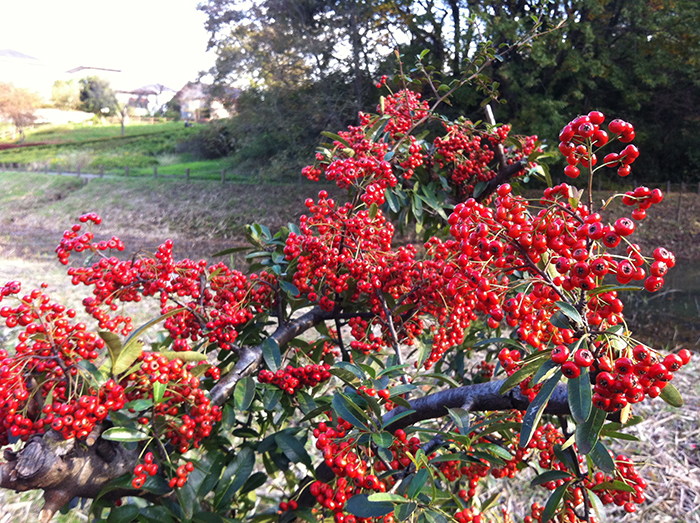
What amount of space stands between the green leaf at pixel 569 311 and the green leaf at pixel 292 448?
0.92 metres

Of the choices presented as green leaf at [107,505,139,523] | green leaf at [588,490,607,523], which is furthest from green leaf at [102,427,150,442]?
green leaf at [588,490,607,523]

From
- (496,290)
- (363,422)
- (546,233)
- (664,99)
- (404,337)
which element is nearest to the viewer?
(546,233)

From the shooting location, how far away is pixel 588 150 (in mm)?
681

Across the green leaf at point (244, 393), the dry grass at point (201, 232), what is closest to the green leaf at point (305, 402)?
the green leaf at point (244, 393)

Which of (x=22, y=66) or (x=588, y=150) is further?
(x=22, y=66)

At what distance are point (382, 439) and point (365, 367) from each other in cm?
18

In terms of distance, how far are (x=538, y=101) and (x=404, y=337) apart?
37.1 ft

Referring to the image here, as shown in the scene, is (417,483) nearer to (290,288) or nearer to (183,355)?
(183,355)

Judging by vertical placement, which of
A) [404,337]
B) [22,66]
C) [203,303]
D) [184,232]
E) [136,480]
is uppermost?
[22,66]

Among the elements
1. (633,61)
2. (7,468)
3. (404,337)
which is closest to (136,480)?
(7,468)

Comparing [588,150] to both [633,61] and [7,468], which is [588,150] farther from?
[633,61]

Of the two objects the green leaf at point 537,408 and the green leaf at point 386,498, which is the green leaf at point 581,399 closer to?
the green leaf at point 537,408

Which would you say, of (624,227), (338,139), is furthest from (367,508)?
(338,139)

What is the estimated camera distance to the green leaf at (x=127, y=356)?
905mm
